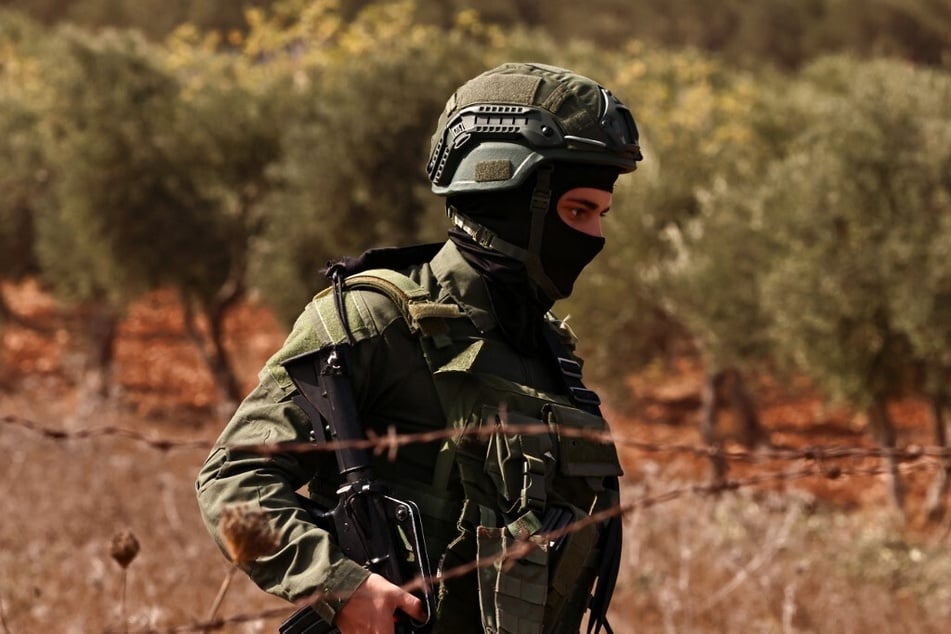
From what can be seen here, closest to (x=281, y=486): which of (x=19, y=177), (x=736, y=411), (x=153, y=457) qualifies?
(x=153, y=457)

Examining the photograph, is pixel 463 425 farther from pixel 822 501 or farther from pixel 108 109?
A: pixel 108 109

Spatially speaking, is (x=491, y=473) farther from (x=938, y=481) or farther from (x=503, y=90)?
(x=938, y=481)

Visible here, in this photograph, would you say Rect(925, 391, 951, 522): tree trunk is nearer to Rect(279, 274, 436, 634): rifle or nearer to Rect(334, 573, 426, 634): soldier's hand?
Rect(279, 274, 436, 634): rifle

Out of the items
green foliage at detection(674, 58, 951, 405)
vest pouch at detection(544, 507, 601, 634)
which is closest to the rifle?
vest pouch at detection(544, 507, 601, 634)

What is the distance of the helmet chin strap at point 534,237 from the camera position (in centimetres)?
280

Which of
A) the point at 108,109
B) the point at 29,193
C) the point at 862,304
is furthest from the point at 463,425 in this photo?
the point at 29,193

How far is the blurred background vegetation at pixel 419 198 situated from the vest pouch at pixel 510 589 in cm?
1216

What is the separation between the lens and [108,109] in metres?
18.3

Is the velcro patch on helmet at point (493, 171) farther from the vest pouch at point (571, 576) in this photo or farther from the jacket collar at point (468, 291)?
the vest pouch at point (571, 576)

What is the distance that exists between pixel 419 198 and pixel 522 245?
13569 mm

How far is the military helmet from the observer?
2.77 meters

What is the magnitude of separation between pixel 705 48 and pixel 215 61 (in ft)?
71.9

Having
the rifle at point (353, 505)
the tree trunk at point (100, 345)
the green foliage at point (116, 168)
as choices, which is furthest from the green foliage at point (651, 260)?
the rifle at point (353, 505)

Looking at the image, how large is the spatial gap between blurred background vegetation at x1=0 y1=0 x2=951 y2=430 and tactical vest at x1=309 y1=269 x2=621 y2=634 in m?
12.1
